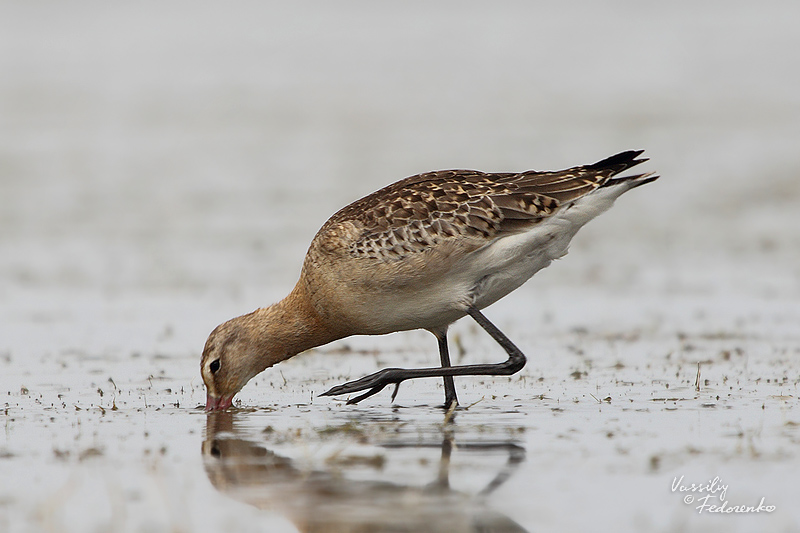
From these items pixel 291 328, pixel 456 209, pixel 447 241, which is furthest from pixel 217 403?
pixel 456 209

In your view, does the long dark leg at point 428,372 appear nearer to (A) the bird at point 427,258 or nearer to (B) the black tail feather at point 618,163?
(A) the bird at point 427,258

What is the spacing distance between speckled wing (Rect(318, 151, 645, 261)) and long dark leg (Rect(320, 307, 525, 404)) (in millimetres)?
570

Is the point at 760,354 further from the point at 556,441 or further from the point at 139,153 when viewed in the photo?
the point at 139,153

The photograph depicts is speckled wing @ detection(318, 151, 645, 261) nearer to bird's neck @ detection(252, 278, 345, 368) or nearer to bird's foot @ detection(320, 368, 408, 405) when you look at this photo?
bird's neck @ detection(252, 278, 345, 368)

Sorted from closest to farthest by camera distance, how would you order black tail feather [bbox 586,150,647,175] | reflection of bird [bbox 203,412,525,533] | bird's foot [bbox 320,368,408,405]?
reflection of bird [bbox 203,412,525,533] → bird's foot [bbox 320,368,408,405] → black tail feather [bbox 586,150,647,175]

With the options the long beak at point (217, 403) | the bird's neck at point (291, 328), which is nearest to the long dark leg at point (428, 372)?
the bird's neck at point (291, 328)

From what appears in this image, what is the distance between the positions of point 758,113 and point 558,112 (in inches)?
175

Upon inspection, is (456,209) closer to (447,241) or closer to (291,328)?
(447,241)

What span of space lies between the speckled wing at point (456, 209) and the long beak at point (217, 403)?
125 cm

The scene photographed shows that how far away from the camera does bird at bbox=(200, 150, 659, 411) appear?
799cm

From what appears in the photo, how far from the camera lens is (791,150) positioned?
2261 cm

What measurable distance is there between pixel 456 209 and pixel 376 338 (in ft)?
10.2

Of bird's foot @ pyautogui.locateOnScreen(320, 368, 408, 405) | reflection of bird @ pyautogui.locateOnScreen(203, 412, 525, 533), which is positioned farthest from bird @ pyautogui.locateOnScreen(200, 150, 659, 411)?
reflection of bird @ pyautogui.locateOnScreen(203, 412, 525, 533)

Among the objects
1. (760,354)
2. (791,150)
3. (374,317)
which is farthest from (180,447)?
(791,150)
